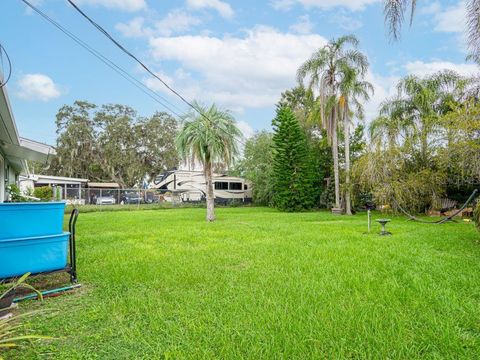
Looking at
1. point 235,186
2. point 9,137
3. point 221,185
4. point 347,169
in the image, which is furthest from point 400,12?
point 235,186

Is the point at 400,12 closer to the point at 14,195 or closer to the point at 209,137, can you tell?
the point at 209,137

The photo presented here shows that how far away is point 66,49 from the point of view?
8.30 m

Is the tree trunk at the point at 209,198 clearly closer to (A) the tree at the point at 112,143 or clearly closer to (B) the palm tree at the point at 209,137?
(B) the palm tree at the point at 209,137

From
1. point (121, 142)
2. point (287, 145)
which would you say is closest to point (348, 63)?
point (287, 145)

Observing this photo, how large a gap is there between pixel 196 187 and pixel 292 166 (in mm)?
9144

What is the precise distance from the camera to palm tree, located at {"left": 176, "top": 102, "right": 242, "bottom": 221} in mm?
12068

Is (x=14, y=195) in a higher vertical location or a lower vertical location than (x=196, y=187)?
lower

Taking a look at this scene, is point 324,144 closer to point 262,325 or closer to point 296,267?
point 296,267

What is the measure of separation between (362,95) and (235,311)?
50.8ft

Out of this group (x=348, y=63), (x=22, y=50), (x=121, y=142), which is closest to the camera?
(x=22, y=50)

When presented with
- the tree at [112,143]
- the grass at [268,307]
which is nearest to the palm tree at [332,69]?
the grass at [268,307]

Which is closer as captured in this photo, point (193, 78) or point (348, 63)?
point (193, 78)

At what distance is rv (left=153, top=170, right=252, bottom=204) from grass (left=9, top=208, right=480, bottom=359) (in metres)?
Result: 19.0

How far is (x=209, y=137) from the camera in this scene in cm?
1202
